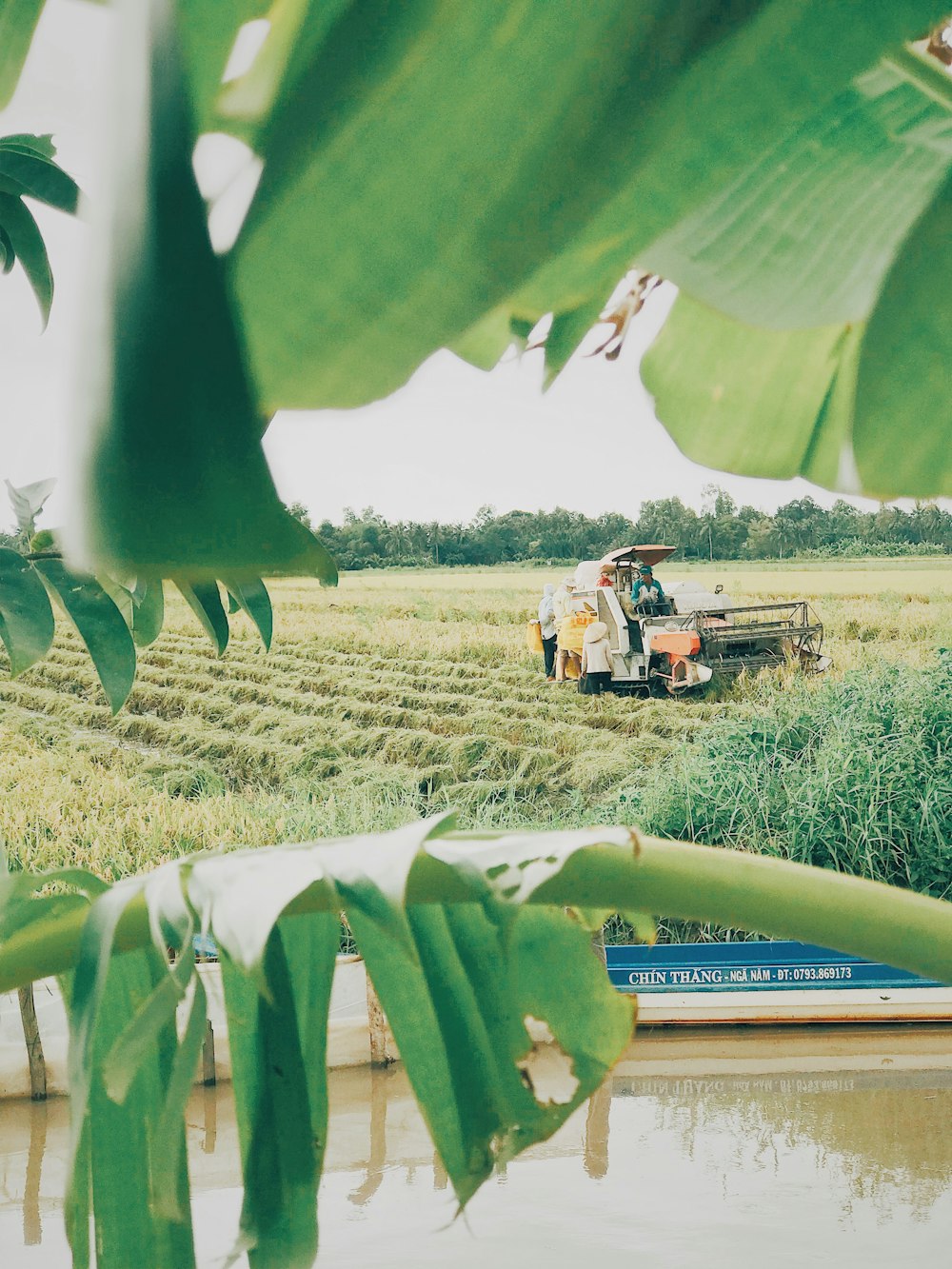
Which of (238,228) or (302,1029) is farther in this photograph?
(302,1029)

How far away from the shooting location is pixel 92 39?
0.56 ft

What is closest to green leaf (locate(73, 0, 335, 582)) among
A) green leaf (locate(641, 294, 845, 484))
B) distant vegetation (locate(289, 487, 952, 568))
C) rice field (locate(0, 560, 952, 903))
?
green leaf (locate(641, 294, 845, 484))

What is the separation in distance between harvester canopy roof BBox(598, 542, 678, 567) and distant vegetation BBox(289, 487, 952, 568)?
0.57ft

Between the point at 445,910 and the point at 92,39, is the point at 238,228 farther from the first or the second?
the point at 445,910

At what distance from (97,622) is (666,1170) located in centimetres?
360

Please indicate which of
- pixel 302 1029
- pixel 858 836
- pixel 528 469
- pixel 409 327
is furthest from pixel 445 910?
pixel 528 469

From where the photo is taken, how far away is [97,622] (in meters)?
0.67

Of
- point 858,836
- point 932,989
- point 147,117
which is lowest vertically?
point 932,989

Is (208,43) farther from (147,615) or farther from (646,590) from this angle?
(646,590)

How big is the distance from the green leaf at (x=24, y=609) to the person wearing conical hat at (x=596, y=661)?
381 cm

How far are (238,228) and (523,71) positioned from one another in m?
0.05

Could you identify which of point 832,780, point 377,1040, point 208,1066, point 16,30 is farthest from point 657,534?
point 16,30

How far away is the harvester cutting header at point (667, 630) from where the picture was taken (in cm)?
437

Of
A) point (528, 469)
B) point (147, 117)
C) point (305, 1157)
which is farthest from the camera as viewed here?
point (528, 469)
